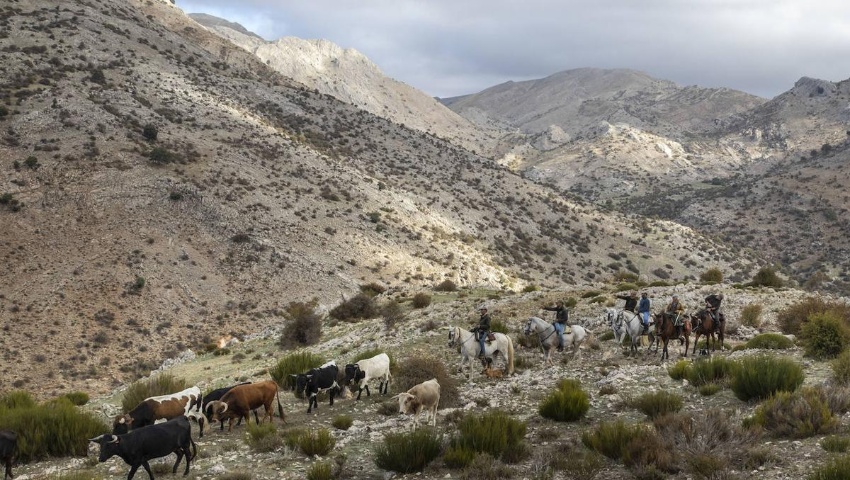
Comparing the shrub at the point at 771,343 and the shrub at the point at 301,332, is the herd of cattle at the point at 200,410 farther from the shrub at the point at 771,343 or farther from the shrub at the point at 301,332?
the shrub at the point at 301,332

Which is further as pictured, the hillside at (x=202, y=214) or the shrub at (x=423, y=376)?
the hillside at (x=202, y=214)

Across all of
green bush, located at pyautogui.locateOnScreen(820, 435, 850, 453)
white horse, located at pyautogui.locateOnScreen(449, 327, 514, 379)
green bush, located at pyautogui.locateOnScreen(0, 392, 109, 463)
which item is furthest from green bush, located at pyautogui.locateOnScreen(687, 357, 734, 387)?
green bush, located at pyautogui.locateOnScreen(0, 392, 109, 463)

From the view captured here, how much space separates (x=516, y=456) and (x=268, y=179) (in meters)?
53.7

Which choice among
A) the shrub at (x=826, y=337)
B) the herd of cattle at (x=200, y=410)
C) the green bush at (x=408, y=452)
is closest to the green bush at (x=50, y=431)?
the herd of cattle at (x=200, y=410)

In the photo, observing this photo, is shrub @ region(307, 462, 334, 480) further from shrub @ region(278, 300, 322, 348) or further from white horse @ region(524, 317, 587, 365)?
shrub @ region(278, 300, 322, 348)

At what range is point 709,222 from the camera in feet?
379

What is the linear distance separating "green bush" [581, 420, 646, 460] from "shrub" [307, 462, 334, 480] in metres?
5.32

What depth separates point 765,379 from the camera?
512 inches

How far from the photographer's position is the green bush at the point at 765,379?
13.0 metres

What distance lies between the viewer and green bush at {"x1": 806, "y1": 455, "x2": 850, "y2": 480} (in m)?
7.97

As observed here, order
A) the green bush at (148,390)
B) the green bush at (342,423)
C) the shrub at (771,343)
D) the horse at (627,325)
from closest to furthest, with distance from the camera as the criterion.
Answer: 1. the green bush at (342,423)
2. the green bush at (148,390)
3. the shrub at (771,343)
4. the horse at (627,325)

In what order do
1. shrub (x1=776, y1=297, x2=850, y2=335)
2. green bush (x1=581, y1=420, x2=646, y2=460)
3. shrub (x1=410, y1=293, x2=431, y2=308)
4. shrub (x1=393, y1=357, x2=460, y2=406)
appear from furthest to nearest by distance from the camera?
shrub (x1=410, y1=293, x2=431, y2=308), shrub (x1=776, y1=297, x2=850, y2=335), shrub (x1=393, y1=357, x2=460, y2=406), green bush (x1=581, y1=420, x2=646, y2=460)

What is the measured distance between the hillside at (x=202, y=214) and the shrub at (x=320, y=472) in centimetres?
2563

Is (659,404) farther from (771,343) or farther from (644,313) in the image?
(771,343)
